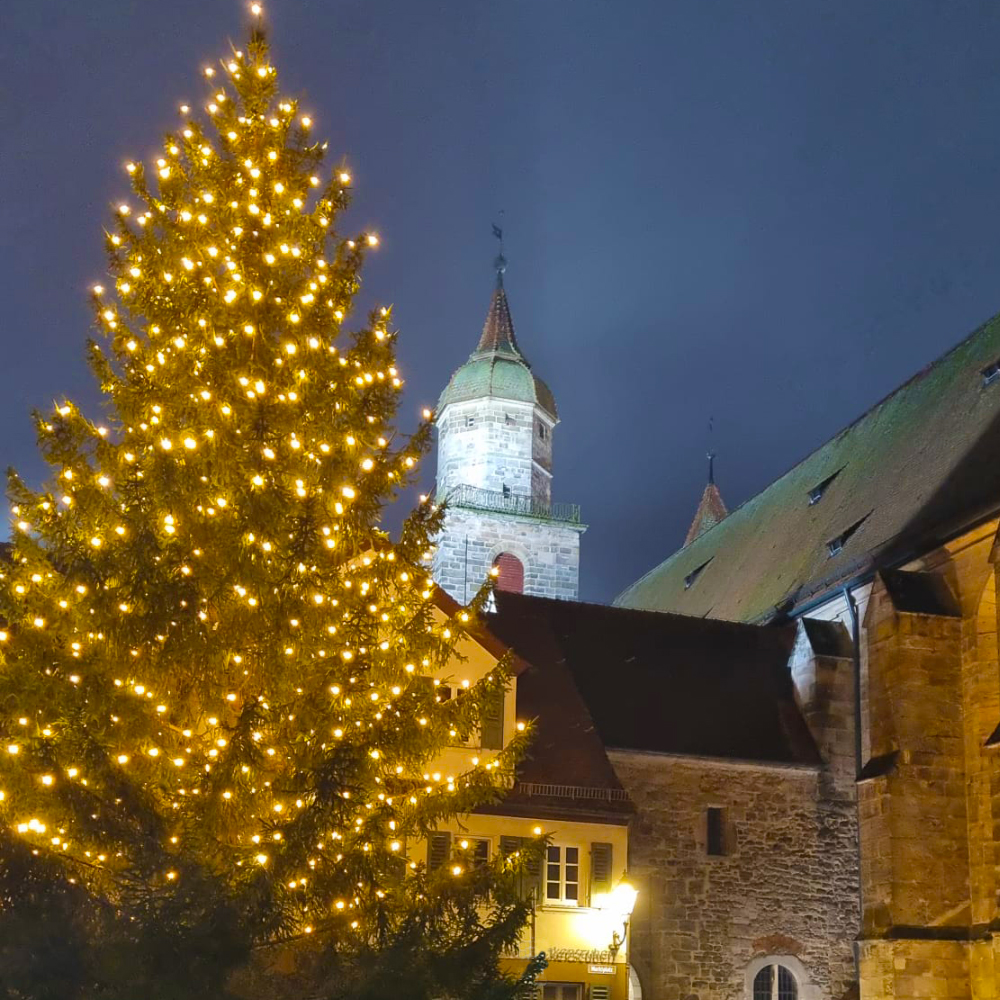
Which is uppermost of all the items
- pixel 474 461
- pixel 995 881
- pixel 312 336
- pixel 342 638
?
pixel 474 461

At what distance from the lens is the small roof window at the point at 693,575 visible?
3375 cm

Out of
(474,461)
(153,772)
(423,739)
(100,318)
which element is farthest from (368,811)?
(474,461)

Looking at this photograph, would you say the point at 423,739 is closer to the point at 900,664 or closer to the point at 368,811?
the point at 368,811

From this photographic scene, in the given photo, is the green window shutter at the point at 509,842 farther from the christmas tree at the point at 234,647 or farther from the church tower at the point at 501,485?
the church tower at the point at 501,485

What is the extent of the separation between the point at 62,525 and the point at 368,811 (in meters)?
3.48

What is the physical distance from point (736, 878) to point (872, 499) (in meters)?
7.64

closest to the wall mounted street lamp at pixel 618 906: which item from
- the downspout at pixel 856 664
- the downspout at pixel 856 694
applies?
the downspout at pixel 856 694

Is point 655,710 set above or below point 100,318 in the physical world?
below

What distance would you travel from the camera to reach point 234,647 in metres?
11.9

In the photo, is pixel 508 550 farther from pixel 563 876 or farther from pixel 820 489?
pixel 563 876

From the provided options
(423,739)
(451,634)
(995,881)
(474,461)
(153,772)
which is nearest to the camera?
(153,772)

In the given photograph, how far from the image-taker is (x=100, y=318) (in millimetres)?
13188

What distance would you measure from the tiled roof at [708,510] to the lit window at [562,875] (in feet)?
102

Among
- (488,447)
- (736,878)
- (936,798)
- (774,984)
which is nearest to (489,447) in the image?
(488,447)
